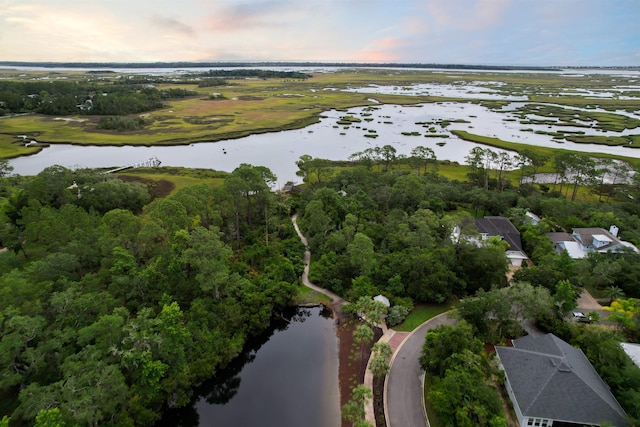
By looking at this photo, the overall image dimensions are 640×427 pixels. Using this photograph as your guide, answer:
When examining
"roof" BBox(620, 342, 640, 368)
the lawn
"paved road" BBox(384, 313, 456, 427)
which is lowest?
the lawn

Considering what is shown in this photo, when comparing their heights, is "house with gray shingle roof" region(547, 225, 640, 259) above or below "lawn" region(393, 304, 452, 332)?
above

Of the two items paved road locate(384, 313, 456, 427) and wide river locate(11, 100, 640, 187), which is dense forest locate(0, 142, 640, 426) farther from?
wide river locate(11, 100, 640, 187)

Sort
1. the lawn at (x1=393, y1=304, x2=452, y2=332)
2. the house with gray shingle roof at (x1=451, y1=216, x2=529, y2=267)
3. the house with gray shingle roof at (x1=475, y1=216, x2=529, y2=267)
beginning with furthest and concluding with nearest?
the house with gray shingle roof at (x1=475, y1=216, x2=529, y2=267) → the house with gray shingle roof at (x1=451, y1=216, x2=529, y2=267) → the lawn at (x1=393, y1=304, x2=452, y2=332)

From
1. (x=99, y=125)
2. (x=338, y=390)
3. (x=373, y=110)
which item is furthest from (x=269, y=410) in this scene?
(x=373, y=110)

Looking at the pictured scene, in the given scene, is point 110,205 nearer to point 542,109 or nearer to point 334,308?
point 334,308

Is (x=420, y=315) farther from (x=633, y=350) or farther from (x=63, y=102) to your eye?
(x=63, y=102)

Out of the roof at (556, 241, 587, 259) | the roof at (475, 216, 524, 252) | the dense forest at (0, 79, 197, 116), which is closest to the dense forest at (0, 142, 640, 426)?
the roof at (475, 216, 524, 252)
